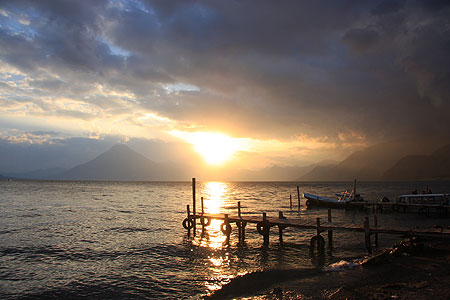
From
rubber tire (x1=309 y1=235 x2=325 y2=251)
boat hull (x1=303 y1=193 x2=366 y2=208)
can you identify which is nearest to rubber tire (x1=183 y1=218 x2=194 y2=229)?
rubber tire (x1=309 y1=235 x2=325 y2=251)

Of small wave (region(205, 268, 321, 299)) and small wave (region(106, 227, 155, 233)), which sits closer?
small wave (region(205, 268, 321, 299))

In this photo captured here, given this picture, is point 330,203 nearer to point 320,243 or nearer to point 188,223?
point 188,223

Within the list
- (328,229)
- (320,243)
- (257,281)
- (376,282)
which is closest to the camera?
(376,282)

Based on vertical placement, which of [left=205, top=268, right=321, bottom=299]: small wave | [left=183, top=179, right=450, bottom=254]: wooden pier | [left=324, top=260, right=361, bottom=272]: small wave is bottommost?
[left=205, top=268, right=321, bottom=299]: small wave

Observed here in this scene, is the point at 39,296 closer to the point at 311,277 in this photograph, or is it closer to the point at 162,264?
the point at 162,264

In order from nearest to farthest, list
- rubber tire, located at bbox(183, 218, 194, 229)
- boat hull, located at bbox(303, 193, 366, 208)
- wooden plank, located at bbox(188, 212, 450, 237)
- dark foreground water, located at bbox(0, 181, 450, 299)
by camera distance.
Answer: dark foreground water, located at bbox(0, 181, 450, 299)
wooden plank, located at bbox(188, 212, 450, 237)
rubber tire, located at bbox(183, 218, 194, 229)
boat hull, located at bbox(303, 193, 366, 208)

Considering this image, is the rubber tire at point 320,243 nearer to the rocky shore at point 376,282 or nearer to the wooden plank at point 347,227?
the wooden plank at point 347,227

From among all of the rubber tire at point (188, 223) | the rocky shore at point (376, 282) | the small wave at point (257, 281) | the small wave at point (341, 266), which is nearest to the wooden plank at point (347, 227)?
the rocky shore at point (376, 282)

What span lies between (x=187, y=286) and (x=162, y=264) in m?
4.52

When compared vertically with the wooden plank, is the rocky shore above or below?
below

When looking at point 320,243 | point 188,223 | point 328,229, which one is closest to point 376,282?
point 320,243

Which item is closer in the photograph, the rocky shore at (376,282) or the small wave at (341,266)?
the rocky shore at (376,282)

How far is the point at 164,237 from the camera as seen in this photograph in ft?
87.8

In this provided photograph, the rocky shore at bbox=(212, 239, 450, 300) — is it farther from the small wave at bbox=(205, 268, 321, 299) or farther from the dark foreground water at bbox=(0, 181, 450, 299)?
the dark foreground water at bbox=(0, 181, 450, 299)
